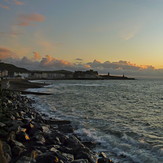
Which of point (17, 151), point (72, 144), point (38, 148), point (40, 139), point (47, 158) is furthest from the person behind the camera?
point (72, 144)

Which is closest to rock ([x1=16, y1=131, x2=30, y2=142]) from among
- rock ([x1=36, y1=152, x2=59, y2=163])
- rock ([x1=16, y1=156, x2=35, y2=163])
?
rock ([x1=36, y1=152, x2=59, y2=163])

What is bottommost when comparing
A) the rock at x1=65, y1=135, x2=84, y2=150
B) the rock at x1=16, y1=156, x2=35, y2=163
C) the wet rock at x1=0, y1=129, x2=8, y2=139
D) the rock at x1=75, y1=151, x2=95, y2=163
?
the rock at x1=65, y1=135, x2=84, y2=150

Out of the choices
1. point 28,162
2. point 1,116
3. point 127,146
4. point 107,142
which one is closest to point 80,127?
point 107,142

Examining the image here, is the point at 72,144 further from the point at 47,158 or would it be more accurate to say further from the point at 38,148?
the point at 47,158

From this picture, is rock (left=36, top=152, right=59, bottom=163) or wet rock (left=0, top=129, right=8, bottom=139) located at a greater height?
wet rock (left=0, top=129, right=8, bottom=139)

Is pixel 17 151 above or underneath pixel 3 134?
underneath

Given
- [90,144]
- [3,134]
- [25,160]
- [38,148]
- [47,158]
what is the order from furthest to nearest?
[90,144] < [3,134] < [38,148] < [47,158] < [25,160]

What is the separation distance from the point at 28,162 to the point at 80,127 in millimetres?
7441

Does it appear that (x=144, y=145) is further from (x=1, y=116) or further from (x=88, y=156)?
(x=1, y=116)

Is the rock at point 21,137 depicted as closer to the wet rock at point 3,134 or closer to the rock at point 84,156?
the wet rock at point 3,134

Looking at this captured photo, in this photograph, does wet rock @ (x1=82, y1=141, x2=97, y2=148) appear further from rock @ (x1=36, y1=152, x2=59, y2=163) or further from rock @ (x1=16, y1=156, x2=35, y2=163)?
rock @ (x1=16, y1=156, x2=35, y2=163)

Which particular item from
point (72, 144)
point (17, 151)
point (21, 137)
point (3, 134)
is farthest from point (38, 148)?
point (72, 144)

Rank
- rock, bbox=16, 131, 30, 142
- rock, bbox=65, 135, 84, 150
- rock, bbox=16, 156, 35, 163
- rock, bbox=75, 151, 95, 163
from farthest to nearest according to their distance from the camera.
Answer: rock, bbox=65, 135, 84, 150 → rock, bbox=16, 131, 30, 142 → rock, bbox=75, 151, 95, 163 → rock, bbox=16, 156, 35, 163

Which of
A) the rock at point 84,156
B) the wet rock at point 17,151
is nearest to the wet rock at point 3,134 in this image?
the wet rock at point 17,151
